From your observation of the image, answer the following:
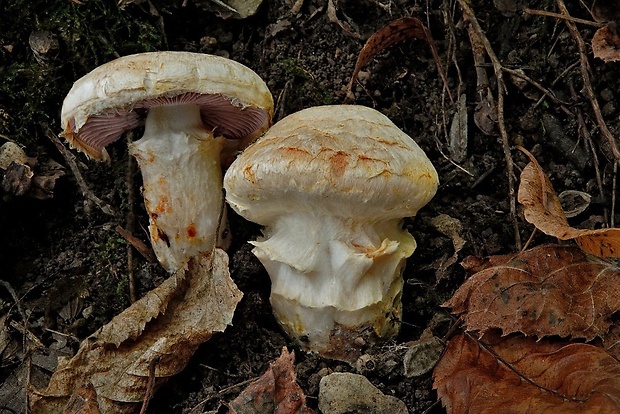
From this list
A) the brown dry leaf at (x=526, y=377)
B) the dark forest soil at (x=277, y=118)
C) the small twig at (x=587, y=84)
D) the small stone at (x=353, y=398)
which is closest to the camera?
the brown dry leaf at (x=526, y=377)

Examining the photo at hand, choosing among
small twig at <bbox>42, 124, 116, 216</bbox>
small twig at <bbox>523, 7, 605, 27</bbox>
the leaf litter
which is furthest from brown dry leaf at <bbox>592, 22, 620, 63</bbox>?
small twig at <bbox>42, 124, 116, 216</bbox>

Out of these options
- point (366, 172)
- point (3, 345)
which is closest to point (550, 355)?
point (366, 172)

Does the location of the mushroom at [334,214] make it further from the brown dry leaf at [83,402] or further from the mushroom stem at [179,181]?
the brown dry leaf at [83,402]

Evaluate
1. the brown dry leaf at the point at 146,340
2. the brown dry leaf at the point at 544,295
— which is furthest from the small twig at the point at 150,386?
the brown dry leaf at the point at 544,295

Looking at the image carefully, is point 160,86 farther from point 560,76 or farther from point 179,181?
point 560,76

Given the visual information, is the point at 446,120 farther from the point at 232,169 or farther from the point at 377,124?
the point at 232,169

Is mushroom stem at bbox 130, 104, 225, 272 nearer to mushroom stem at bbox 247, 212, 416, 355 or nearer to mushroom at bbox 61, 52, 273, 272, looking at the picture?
mushroom at bbox 61, 52, 273, 272

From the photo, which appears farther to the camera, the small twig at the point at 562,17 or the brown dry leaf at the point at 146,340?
the small twig at the point at 562,17

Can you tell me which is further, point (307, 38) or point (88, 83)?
point (307, 38)
